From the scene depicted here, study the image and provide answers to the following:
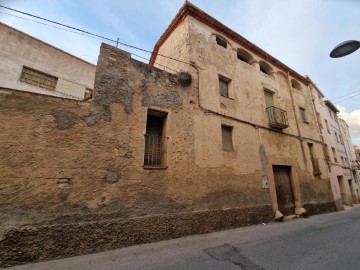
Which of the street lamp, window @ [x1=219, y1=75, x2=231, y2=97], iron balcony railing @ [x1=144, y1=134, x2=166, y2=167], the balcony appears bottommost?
iron balcony railing @ [x1=144, y1=134, x2=166, y2=167]

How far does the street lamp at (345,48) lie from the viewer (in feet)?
13.3

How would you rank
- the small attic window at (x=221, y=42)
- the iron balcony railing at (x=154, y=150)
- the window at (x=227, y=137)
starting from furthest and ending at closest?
the small attic window at (x=221, y=42), the window at (x=227, y=137), the iron balcony railing at (x=154, y=150)

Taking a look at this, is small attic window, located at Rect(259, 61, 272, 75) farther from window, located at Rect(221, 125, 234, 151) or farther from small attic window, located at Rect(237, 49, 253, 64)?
window, located at Rect(221, 125, 234, 151)

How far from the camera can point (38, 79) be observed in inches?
400

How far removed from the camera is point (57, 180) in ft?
14.2

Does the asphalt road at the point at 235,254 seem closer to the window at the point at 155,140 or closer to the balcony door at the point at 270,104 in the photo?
the window at the point at 155,140

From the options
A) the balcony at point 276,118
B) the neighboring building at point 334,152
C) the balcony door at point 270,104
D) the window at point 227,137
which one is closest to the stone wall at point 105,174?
the window at point 227,137

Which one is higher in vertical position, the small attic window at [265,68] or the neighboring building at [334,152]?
the small attic window at [265,68]

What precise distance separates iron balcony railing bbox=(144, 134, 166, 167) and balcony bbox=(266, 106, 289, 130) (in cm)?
604

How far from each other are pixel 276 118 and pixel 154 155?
685cm

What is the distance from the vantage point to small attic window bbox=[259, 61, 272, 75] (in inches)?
438

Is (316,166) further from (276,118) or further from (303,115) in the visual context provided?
(276,118)

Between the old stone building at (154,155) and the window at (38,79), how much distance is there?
19.6 feet

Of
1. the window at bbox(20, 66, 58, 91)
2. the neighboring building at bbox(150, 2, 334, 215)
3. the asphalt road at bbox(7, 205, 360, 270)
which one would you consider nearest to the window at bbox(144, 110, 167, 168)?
the neighboring building at bbox(150, 2, 334, 215)
